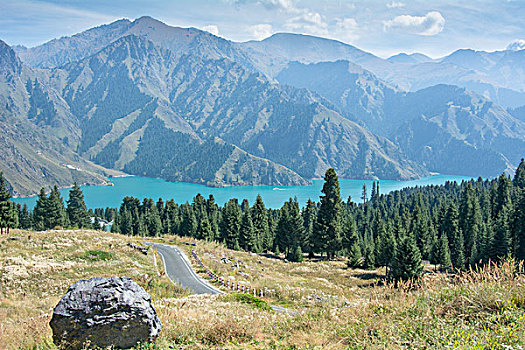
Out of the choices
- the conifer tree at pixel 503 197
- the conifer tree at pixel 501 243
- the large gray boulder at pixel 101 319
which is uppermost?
the conifer tree at pixel 503 197

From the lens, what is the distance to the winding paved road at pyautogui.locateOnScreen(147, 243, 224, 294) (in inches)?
1219

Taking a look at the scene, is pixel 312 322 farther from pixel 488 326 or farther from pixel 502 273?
pixel 502 273

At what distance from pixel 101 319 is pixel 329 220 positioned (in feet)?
201

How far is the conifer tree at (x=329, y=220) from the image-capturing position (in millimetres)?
68875

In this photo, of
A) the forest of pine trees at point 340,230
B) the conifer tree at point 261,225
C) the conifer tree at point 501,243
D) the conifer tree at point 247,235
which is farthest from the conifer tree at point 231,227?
the conifer tree at point 501,243

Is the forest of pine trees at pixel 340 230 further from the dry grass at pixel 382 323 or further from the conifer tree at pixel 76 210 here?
the dry grass at pixel 382 323

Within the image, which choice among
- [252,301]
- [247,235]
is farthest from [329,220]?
[252,301]

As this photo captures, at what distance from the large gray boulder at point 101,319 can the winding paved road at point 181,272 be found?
19228mm

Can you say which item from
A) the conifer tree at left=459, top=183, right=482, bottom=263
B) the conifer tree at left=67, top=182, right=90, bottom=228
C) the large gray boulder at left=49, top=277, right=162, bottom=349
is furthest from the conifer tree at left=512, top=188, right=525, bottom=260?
the conifer tree at left=67, top=182, right=90, bottom=228

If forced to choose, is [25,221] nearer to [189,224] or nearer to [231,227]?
[189,224]

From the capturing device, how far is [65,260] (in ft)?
110

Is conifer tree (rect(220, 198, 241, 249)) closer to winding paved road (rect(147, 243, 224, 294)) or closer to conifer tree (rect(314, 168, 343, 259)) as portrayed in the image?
conifer tree (rect(314, 168, 343, 259))

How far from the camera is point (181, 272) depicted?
37.2 metres

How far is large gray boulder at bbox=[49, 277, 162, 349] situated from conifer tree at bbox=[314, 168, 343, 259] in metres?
59.9
